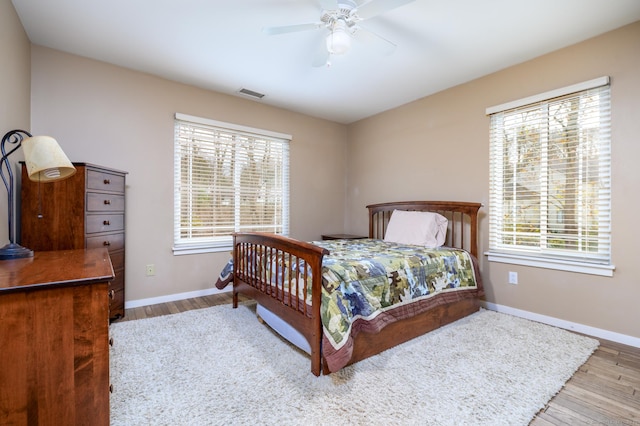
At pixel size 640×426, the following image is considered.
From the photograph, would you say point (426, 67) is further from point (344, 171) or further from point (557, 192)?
point (344, 171)

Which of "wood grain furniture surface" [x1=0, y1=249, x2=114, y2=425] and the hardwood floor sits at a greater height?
"wood grain furniture surface" [x1=0, y1=249, x2=114, y2=425]

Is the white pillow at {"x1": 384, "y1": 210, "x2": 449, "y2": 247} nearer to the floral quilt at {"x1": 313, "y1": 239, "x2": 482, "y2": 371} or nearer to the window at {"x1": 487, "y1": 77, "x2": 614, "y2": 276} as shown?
the floral quilt at {"x1": 313, "y1": 239, "x2": 482, "y2": 371}

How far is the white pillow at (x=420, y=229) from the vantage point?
3199mm

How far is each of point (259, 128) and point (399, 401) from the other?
11.1 feet

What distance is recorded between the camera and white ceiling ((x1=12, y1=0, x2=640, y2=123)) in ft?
6.88

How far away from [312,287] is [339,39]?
166 cm

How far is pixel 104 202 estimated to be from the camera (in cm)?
255

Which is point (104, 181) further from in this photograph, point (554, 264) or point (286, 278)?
point (554, 264)

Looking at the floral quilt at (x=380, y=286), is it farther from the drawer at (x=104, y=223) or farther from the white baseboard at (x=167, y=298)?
the drawer at (x=104, y=223)

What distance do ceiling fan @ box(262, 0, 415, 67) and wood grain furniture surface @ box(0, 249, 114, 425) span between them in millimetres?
1850

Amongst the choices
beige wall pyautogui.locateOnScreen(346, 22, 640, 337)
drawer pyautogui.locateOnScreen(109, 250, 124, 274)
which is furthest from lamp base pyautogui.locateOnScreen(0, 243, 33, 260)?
beige wall pyautogui.locateOnScreen(346, 22, 640, 337)

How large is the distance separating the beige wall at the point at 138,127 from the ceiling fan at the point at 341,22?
1.82m

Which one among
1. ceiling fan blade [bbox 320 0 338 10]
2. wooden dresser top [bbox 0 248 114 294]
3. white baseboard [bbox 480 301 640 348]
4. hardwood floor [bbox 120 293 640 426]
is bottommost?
hardwood floor [bbox 120 293 640 426]

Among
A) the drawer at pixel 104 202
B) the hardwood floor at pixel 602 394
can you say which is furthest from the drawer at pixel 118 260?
the hardwood floor at pixel 602 394
